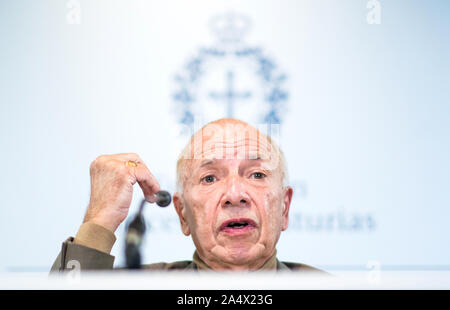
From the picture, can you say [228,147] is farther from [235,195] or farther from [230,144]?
[235,195]

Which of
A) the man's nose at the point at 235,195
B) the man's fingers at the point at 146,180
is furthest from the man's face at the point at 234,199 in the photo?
the man's fingers at the point at 146,180

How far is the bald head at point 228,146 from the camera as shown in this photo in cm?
189

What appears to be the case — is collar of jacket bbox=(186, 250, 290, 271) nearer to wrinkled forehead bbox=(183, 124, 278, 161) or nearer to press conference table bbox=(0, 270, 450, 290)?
press conference table bbox=(0, 270, 450, 290)

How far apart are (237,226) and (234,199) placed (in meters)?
0.09

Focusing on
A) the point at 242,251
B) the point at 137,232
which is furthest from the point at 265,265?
the point at 137,232

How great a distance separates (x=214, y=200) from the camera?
6.08 feet

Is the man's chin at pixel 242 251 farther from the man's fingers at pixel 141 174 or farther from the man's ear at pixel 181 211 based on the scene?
the man's fingers at pixel 141 174

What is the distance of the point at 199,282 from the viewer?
1910 mm

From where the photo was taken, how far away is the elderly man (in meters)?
1.83

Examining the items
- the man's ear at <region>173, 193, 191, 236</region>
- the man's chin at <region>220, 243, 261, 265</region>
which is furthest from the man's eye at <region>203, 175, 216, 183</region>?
the man's chin at <region>220, 243, 261, 265</region>

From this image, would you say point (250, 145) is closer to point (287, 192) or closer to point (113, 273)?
point (287, 192)

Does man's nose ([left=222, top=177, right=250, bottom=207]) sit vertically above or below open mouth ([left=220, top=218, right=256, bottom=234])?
above

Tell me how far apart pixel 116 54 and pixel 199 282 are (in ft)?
2.87
